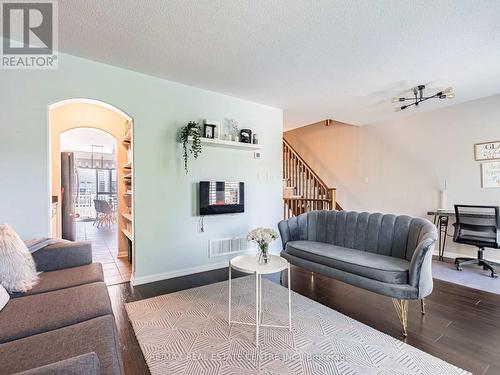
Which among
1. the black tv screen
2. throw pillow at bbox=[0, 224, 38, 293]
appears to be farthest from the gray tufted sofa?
throw pillow at bbox=[0, 224, 38, 293]

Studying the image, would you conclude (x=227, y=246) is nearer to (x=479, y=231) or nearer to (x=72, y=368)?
(x=72, y=368)

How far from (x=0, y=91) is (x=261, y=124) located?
10.5 ft

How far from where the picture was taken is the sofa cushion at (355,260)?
2.24 m

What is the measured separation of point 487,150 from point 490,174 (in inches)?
15.1

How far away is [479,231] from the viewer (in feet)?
12.0

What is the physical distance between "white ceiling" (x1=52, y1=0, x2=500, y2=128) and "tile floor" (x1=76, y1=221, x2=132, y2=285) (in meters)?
2.68

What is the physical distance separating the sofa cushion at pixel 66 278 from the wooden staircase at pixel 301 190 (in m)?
3.57

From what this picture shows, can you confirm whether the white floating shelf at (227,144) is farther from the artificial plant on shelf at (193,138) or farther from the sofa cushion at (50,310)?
the sofa cushion at (50,310)

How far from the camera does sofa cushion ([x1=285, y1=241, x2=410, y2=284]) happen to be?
88.0 inches

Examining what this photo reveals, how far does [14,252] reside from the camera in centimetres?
179

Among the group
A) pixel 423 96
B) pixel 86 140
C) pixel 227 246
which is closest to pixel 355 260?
pixel 227 246

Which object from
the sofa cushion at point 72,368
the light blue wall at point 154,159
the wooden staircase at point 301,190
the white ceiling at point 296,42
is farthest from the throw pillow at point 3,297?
A: the wooden staircase at point 301,190

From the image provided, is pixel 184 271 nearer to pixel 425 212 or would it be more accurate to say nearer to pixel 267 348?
pixel 267 348

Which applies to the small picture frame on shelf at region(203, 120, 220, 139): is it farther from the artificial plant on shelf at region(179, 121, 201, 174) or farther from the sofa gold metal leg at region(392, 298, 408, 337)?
the sofa gold metal leg at region(392, 298, 408, 337)
